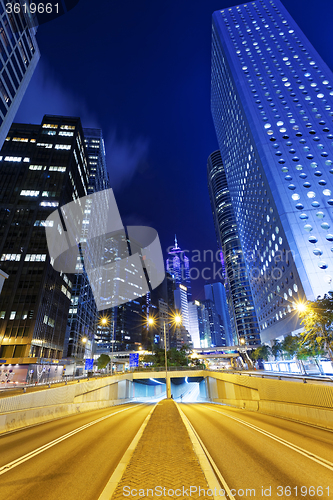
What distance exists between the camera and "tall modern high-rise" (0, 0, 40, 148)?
1896 inches

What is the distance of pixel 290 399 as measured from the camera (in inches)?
685

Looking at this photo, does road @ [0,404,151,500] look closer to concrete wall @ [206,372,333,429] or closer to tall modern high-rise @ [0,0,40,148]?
concrete wall @ [206,372,333,429]

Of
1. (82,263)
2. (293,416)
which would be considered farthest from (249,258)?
(293,416)

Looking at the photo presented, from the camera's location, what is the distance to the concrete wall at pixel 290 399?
13.8 metres

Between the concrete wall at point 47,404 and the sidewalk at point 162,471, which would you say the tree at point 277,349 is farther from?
the sidewalk at point 162,471

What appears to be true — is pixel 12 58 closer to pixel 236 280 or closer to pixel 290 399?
pixel 290 399

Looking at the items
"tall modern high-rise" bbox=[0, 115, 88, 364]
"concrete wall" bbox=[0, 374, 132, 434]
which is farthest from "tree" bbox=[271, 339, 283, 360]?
"tall modern high-rise" bbox=[0, 115, 88, 364]

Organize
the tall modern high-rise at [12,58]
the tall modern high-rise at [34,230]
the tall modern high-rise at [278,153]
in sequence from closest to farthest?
the tall modern high-rise at [12,58], the tall modern high-rise at [278,153], the tall modern high-rise at [34,230]

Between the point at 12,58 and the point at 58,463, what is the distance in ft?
239

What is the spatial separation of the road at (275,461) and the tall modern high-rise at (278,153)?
4836 cm

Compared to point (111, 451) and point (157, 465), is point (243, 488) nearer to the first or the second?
point (157, 465)

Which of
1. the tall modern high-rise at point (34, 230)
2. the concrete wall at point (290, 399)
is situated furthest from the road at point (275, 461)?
the tall modern high-rise at point (34, 230)

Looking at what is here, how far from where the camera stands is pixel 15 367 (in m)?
59.9

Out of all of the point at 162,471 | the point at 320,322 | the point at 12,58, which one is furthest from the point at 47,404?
the point at 12,58
